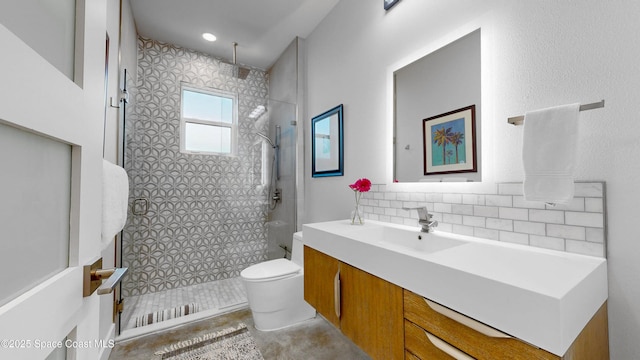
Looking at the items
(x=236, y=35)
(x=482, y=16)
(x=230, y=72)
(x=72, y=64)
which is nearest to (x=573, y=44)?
(x=482, y=16)

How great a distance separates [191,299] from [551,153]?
285cm

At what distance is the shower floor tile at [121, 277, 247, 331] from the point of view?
2.21 metres

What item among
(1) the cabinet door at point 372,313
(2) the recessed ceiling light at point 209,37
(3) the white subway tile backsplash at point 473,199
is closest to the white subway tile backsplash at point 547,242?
(3) the white subway tile backsplash at point 473,199

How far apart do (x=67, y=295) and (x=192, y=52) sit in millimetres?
3018

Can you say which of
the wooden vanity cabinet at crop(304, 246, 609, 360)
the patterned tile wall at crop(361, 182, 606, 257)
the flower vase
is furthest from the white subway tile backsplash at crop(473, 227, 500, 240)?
the flower vase

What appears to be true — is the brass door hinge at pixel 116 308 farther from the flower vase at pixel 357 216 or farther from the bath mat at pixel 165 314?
the flower vase at pixel 357 216

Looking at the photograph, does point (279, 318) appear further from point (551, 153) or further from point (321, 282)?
point (551, 153)

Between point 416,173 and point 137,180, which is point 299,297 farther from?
point 137,180

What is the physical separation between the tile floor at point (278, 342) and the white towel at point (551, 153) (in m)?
1.45

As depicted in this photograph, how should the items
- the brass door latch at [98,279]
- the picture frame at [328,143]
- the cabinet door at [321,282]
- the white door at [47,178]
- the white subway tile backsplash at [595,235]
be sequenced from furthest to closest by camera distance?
the picture frame at [328,143] < the cabinet door at [321,282] < the white subway tile backsplash at [595,235] < the brass door latch at [98,279] < the white door at [47,178]

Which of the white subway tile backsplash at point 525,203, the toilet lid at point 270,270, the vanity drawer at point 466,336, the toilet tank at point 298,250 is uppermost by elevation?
the white subway tile backsplash at point 525,203

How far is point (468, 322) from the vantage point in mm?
765

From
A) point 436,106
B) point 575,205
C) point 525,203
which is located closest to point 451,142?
point 436,106

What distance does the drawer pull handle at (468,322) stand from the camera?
71 cm
